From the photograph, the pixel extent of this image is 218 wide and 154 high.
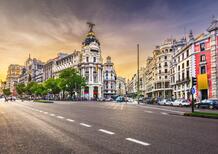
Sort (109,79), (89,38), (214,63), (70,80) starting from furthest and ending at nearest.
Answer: (109,79) < (89,38) < (70,80) < (214,63)

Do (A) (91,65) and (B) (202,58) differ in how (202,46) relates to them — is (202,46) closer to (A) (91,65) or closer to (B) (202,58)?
(B) (202,58)

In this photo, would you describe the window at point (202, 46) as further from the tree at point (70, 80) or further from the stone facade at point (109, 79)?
the stone facade at point (109, 79)

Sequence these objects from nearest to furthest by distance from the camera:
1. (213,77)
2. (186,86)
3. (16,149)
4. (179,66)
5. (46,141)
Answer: (16,149) < (46,141) < (213,77) < (186,86) < (179,66)

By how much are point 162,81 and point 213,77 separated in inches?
1724

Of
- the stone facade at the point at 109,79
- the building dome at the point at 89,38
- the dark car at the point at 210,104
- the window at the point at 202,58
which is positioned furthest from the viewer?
the stone facade at the point at 109,79

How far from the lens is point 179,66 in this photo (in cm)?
6900

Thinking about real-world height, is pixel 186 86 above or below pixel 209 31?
below

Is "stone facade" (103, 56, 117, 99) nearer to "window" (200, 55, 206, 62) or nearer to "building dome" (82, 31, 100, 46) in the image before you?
"building dome" (82, 31, 100, 46)

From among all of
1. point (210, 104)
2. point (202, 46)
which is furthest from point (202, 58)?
point (210, 104)

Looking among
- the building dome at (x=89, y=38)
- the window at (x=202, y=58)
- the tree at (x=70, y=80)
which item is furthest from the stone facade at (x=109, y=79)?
the window at (x=202, y=58)

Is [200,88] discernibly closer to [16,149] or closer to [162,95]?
[162,95]

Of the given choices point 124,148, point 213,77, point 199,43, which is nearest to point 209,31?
point 199,43

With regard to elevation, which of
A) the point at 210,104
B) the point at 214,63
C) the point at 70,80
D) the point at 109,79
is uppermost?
the point at 109,79

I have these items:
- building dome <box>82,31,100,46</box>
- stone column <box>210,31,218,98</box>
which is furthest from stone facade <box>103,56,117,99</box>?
stone column <box>210,31,218,98</box>
